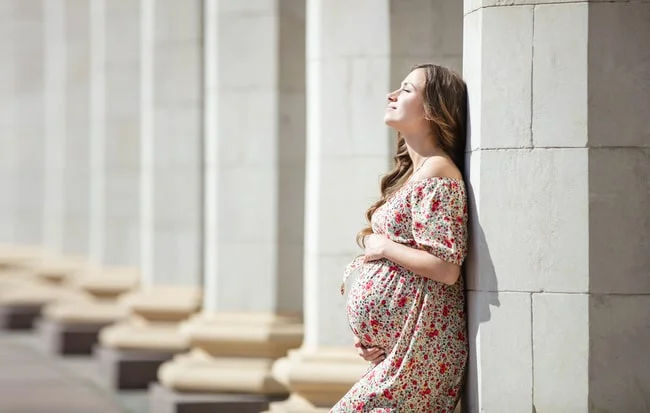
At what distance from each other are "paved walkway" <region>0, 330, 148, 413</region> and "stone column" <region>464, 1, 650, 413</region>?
9.23m

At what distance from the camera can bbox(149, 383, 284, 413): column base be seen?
1486cm

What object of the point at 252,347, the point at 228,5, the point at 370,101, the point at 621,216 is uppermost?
the point at 228,5

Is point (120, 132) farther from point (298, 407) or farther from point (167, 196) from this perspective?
point (298, 407)

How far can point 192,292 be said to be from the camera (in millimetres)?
18672

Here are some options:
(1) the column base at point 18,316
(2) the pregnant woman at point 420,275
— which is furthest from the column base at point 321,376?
(1) the column base at point 18,316

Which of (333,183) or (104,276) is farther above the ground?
(333,183)

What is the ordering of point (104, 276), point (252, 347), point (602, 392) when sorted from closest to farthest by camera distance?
point (602, 392)
point (252, 347)
point (104, 276)

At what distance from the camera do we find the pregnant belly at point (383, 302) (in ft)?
30.2

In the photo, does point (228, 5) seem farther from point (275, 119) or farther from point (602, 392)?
point (602, 392)

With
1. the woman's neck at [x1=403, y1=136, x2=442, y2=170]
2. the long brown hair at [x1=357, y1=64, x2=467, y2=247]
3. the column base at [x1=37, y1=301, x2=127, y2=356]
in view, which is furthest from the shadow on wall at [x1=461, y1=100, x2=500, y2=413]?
the column base at [x1=37, y1=301, x2=127, y2=356]

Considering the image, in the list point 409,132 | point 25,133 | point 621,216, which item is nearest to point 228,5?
point 409,132

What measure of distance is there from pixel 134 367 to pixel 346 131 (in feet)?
26.0

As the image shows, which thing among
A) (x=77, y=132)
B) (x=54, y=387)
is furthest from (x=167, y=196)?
(x=77, y=132)

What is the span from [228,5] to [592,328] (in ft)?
26.5
